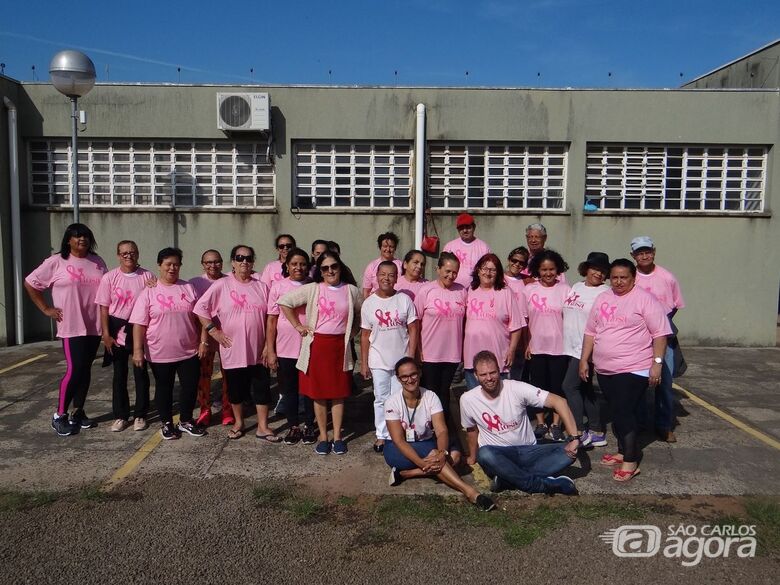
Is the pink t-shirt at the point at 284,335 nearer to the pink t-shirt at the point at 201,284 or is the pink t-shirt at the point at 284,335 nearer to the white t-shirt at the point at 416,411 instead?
the pink t-shirt at the point at 201,284

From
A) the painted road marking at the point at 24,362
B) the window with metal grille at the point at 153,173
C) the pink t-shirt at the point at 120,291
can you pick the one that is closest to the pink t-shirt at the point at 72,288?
the pink t-shirt at the point at 120,291

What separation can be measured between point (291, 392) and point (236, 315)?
787 millimetres

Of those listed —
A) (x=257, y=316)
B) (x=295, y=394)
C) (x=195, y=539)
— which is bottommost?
(x=195, y=539)

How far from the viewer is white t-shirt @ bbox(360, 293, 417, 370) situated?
476 cm

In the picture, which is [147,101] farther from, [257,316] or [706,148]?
[706,148]

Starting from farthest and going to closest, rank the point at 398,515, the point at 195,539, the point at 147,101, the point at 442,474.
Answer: the point at 147,101 < the point at 442,474 < the point at 398,515 < the point at 195,539

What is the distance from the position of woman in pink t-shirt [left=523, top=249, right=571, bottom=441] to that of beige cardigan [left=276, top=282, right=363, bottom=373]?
1.47 metres

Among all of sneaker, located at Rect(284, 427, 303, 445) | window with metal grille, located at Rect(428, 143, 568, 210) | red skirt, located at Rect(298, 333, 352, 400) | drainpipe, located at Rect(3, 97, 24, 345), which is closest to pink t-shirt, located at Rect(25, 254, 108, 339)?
sneaker, located at Rect(284, 427, 303, 445)

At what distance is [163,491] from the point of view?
4242mm

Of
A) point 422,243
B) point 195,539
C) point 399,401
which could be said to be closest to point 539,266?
point 399,401

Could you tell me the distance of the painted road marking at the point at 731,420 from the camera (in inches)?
211

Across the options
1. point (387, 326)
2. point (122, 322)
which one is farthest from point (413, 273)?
point (122, 322)

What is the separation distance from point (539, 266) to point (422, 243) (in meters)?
4.36

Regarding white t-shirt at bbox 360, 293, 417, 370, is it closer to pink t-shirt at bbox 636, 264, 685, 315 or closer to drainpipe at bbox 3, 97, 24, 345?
pink t-shirt at bbox 636, 264, 685, 315
